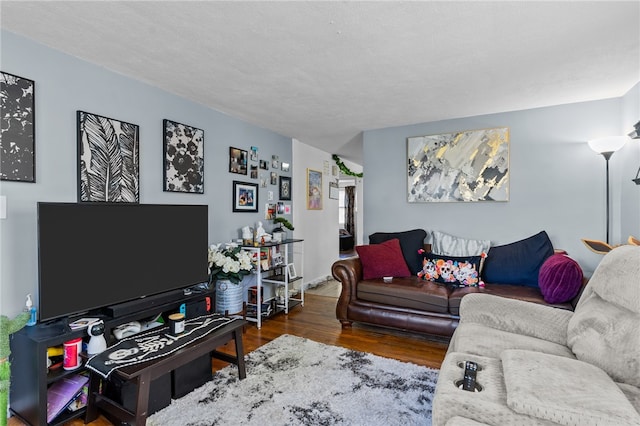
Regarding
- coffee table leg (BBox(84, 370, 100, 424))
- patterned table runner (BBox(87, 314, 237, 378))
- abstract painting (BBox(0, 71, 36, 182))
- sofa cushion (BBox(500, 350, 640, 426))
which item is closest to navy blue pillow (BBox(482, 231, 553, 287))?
sofa cushion (BBox(500, 350, 640, 426))

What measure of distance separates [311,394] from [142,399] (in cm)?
97

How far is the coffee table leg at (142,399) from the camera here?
1.63 m

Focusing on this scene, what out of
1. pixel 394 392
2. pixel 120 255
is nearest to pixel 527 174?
pixel 394 392

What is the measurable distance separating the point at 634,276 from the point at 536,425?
888mm

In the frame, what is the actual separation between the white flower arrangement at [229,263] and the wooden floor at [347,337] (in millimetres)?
601

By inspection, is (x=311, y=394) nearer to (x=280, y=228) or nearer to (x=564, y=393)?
(x=564, y=393)

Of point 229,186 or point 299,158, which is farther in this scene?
point 299,158

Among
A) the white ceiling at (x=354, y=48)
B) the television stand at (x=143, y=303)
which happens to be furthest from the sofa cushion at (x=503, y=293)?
the television stand at (x=143, y=303)

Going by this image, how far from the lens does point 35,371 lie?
1656mm

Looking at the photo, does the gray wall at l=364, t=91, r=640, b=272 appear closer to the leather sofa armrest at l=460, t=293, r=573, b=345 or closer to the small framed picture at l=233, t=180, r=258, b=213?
the leather sofa armrest at l=460, t=293, r=573, b=345

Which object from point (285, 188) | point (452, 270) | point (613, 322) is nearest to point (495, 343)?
point (613, 322)

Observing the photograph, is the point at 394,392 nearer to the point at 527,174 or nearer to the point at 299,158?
the point at 527,174

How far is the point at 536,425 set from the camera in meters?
1.03

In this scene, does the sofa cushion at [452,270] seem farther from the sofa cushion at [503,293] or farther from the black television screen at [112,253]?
the black television screen at [112,253]
